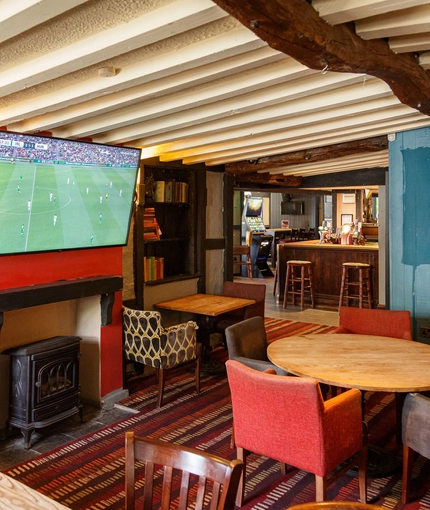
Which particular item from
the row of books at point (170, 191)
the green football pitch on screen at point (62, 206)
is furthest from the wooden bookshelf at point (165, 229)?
the green football pitch on screen at point (62, 206)

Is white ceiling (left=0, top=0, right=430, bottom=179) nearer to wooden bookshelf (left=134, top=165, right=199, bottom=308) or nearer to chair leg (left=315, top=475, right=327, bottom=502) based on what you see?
wooden bookshelf (left=134, top=165, right=199, bottom=308)

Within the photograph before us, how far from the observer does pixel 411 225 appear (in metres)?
4.48

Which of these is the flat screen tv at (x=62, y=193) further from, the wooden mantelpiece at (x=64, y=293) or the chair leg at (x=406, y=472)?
the chair leg at (x=406, y=472)

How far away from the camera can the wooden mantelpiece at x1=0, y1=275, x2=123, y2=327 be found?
348 centimetres

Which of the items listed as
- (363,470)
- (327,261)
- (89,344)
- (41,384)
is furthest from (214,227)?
(363,470)

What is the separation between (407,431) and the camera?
2.75 metres

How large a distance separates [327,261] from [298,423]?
690 cm

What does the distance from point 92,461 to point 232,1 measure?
3.05 metres

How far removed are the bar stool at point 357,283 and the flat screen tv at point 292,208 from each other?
31.6ft

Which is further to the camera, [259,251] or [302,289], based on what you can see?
[259,251]

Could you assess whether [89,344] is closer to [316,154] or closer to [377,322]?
[377,322]

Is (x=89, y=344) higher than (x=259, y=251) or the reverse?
the reverse

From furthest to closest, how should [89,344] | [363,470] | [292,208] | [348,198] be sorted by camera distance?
[292,208]
[348,198]
[89,344]
[363,470]

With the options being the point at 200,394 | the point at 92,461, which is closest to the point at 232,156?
the point at 200,394
